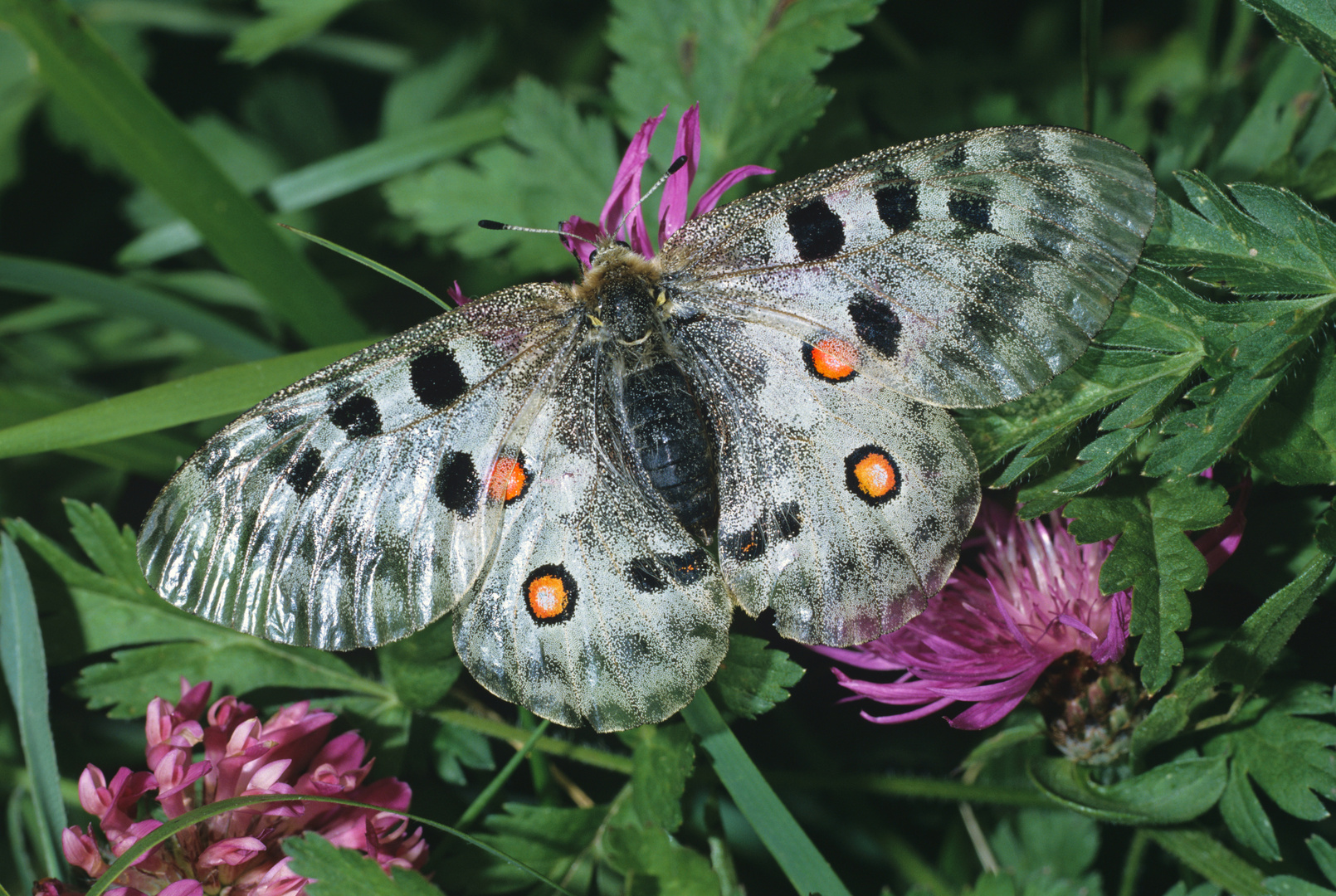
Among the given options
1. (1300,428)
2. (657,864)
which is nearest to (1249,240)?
(1300,428)

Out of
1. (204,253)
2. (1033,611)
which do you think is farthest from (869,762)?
(204,253)

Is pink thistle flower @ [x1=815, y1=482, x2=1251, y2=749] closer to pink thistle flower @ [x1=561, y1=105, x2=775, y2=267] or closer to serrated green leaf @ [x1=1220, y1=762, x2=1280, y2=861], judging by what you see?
serrated green leaf @ [x1=1220, y1=762, x2=1280, y2=861]

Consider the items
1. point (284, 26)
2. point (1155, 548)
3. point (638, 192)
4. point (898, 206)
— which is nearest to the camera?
point (1155, 548)

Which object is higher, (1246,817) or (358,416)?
(358,416)

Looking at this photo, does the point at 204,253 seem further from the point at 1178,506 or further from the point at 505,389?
the point at 1178,506

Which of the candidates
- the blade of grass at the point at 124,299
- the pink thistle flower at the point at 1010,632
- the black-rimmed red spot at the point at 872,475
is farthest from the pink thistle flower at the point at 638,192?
→ the blade of grass at the point at 124,299

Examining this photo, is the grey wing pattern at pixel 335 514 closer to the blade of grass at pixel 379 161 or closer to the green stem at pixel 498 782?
the green stem at pixel 498 782

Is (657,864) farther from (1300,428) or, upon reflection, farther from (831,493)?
(1300,428)
